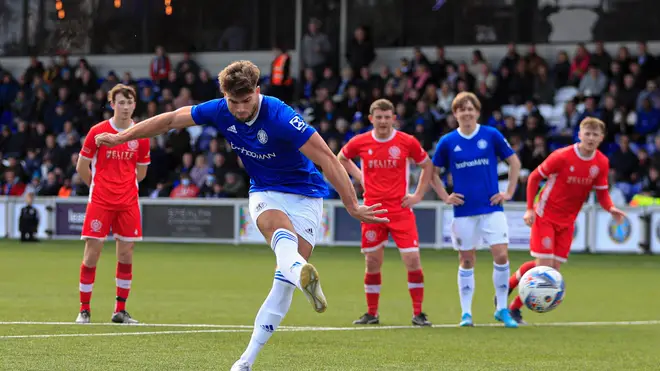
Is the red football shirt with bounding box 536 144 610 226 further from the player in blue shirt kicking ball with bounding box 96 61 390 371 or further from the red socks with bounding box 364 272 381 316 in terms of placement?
the player in blue shirt kicking ball with bounding box 96 61 390 371

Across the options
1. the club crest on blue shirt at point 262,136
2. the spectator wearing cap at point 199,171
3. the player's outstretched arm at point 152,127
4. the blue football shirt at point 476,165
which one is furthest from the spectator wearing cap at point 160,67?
the club crest on blue shirt at point 262,136

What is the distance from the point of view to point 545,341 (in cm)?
1030

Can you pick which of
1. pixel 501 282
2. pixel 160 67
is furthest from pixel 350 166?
pixel 160 67

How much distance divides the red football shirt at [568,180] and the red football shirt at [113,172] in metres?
4.16

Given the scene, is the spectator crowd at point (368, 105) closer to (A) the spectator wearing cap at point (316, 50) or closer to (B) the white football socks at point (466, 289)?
(A) the spectator wearing cap at point (316, 50)

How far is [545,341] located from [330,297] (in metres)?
4.63

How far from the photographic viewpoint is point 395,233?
11945 mm

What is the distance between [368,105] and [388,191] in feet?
53.4

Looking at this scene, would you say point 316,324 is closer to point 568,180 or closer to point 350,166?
point 350,166

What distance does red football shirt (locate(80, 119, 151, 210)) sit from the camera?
11398 mm

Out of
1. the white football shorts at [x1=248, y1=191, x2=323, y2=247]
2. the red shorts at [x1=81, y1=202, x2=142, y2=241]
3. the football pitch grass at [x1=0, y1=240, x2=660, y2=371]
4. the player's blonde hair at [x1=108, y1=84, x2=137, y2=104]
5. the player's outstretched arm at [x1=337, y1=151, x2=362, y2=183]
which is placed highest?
the player's blonde hair at [x1=108, y1=84, x2=137, y2=104]

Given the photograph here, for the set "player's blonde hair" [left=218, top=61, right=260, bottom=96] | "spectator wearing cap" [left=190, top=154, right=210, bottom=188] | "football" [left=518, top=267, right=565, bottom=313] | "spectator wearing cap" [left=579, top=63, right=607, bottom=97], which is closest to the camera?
"player's blonde hair" [left=218, top=61, right=260, bottom=96]

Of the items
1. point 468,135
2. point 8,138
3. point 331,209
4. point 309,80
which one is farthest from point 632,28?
point 468,135

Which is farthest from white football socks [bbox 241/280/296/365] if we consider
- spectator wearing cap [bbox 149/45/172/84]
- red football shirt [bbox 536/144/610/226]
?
spectator wearing cap [bbox 149/45/172/84]
